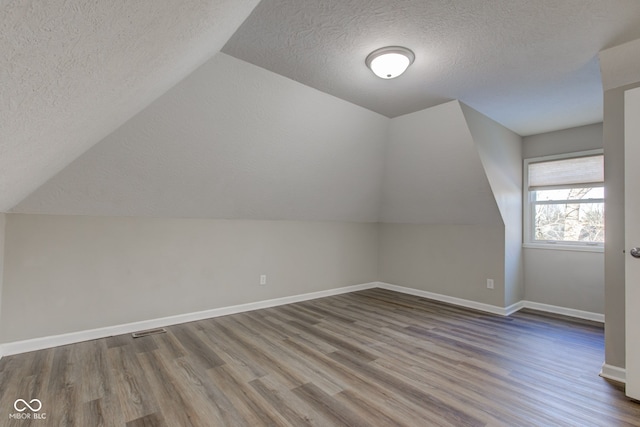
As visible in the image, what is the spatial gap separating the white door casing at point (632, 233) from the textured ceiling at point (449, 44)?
1.70ft

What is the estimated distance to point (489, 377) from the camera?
2295 millimetres

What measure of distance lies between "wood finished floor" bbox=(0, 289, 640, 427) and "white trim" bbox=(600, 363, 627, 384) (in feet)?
0.22

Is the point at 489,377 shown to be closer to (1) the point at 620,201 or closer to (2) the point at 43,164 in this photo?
(1) the point at 620,201

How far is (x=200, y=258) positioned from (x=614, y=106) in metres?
3.97

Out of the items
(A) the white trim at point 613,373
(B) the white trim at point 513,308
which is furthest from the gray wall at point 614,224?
(B) the white trim at point 513,308

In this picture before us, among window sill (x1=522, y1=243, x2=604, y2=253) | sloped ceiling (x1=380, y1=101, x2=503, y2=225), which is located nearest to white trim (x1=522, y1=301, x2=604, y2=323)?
window sill (x1=522, y1=243, x2=604, y2=253)

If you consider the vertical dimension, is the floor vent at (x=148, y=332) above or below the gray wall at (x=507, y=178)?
below

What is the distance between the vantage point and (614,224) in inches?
92.4

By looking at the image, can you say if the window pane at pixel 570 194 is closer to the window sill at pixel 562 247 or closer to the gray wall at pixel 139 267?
the window sill at pixel 562 247

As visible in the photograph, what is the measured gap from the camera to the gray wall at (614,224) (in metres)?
2.31

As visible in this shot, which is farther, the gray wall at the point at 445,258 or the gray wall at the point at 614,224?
the gray wall at the point at 445,258

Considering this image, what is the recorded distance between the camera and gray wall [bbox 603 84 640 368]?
2307 millimetres
